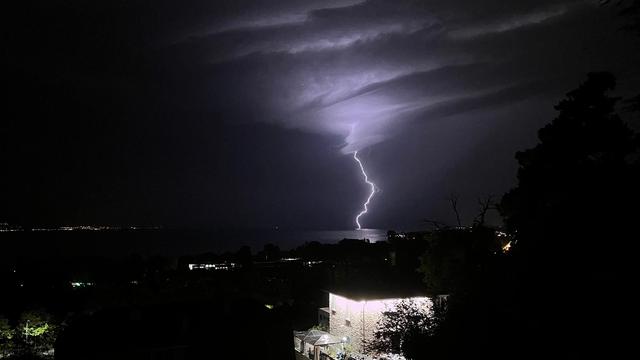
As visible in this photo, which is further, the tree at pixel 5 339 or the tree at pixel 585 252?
the tree at pixel 5 339

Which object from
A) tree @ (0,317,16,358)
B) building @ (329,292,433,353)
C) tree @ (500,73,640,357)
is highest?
tree @ (500,73,640,357)

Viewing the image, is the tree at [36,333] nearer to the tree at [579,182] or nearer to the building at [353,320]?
the building at [353,320]

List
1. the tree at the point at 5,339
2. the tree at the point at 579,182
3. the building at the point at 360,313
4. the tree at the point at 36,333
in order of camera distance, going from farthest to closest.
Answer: the tree at the point at 36,333 → the tree at the point at 5,339 → the building at the point at 360,313 → the tree at the point at 579,182

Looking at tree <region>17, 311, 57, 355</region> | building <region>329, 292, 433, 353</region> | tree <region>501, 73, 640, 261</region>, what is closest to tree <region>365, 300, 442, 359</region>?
building <region>329, 292, 433, 353</region>

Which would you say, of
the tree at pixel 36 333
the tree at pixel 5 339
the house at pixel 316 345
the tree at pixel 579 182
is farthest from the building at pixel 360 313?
the tree at pixel 5 339

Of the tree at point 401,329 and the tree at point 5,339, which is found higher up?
the tree at point 401,329

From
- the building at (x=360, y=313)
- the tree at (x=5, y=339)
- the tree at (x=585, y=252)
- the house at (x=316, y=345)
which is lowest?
the tree at (x=5, y=339)

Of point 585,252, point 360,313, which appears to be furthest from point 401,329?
point 585,252

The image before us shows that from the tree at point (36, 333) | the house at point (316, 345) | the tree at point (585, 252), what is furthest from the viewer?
the tree at point (36, 333)

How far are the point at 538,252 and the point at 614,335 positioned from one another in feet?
9.29

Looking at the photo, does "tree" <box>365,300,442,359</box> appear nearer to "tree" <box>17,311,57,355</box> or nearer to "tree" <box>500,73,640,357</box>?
"tree" <box>500,73,640,357</box>

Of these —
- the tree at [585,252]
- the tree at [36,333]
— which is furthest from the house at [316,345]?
the tree at [36,333]

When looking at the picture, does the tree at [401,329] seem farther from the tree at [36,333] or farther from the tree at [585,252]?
the tree at [36,333]

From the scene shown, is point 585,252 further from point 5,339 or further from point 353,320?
point 5,339
